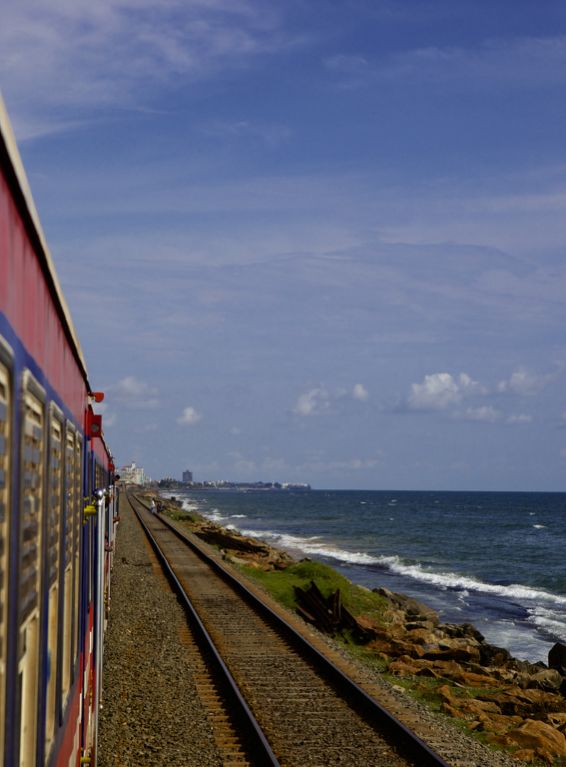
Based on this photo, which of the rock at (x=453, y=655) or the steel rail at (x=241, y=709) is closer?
the steel rail at (x=241, y=709)

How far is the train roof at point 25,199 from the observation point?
2447 mm

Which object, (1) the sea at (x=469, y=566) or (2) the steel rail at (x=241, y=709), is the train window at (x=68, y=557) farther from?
(1) the sea at (x=469, y=566)

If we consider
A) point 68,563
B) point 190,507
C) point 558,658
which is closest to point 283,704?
point 68,563

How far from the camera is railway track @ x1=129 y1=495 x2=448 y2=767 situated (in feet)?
34.0

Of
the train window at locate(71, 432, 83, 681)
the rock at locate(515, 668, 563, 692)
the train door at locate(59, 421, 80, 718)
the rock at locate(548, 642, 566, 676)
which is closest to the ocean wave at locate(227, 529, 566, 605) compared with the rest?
the rock at locate(548, 642, 566, 676)

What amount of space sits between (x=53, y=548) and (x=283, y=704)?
904 cm

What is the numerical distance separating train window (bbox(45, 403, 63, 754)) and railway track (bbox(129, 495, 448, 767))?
583 centimetres

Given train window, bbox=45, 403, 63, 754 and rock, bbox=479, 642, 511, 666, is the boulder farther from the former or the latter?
train window, bbox=45, 403, 63, 754

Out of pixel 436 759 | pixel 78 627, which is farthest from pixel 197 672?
pixel 78 627

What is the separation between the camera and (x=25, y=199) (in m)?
2.92

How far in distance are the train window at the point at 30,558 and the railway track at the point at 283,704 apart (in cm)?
666

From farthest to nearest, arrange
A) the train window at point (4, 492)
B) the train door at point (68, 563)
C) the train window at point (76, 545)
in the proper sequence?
the train window at point (76, 545)
the train door at point (68, 563)
the train window at point (4, 492)

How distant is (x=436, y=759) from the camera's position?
9.86 m

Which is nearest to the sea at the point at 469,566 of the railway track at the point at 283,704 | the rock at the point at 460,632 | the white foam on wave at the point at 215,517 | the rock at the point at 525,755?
the rock at the point at 460,632
